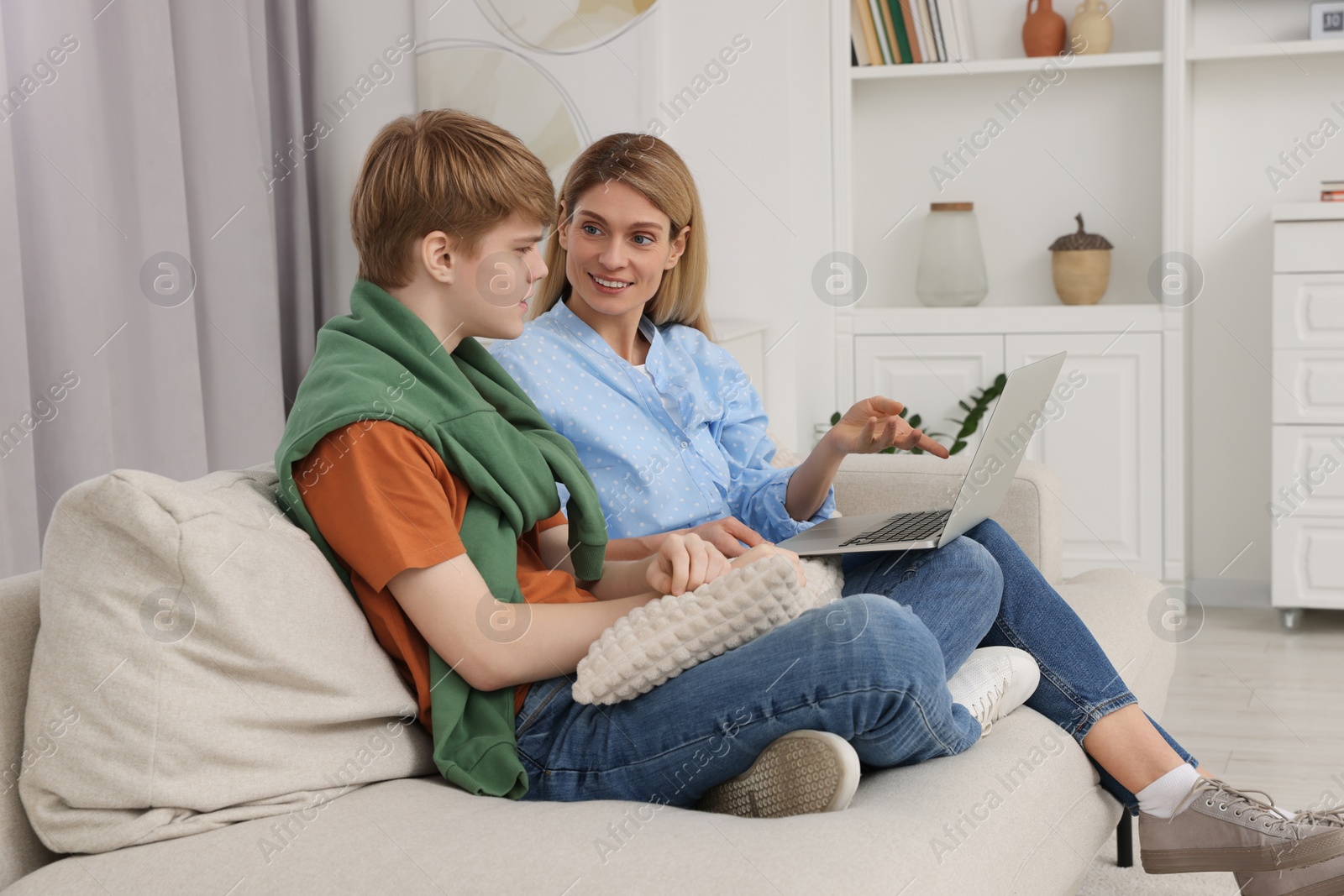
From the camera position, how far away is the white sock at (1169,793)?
131cm

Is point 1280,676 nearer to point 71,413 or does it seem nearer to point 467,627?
point 467,627

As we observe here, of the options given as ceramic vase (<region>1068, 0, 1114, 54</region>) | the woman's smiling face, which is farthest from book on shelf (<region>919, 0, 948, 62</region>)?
the woman's smiling face

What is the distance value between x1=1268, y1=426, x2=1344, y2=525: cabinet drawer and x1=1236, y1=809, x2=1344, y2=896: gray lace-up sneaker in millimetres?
1706

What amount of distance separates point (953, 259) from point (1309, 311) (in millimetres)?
834

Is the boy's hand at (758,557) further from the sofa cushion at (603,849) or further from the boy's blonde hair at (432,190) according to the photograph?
the boy's blonde hair at (432,190)

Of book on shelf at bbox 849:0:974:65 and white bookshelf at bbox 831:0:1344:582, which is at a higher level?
book on shelf at bbox 849:0:974:65

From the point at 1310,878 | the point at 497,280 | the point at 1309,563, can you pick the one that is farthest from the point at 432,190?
the point at 1309,563

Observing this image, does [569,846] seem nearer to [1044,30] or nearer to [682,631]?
[682,631]

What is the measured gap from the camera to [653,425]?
1.62 meters

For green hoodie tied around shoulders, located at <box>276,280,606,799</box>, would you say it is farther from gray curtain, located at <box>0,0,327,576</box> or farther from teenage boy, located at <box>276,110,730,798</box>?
gray curtain, located at <box>0,0,327,576</box>

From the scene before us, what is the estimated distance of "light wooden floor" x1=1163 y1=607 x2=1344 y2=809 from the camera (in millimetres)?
2006

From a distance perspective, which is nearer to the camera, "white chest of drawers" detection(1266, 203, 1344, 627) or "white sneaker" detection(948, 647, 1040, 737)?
"white sneaker" detection(948, 647, 1040, 737)

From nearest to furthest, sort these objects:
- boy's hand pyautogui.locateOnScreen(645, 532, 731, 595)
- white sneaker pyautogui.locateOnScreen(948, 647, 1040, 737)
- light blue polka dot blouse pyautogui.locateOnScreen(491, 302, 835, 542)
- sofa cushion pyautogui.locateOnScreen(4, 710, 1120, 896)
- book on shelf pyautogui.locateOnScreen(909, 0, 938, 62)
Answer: sofa cushion pyautogui.locateOnScreen(4, 710, 1120, 896) → boy's hand pyautogui.locateOnScreen(645, 532, 731, 595) → white sneaker pyautogui.locateOnScreen(948, 647, 1040, 737) → light blue polka dot blouse pyautogui.locateOnScreen(491, 302, 835, 542) → book on shelf pyautogui.locateOnScreen(909, 0, 938, 62)

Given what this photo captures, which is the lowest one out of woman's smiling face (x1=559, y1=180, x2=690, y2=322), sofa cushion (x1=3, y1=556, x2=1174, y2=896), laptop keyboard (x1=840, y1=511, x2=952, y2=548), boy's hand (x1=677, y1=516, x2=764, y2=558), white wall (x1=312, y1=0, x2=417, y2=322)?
sofa cushion (x1=3, y1=556, x2=1174, y2=896)
